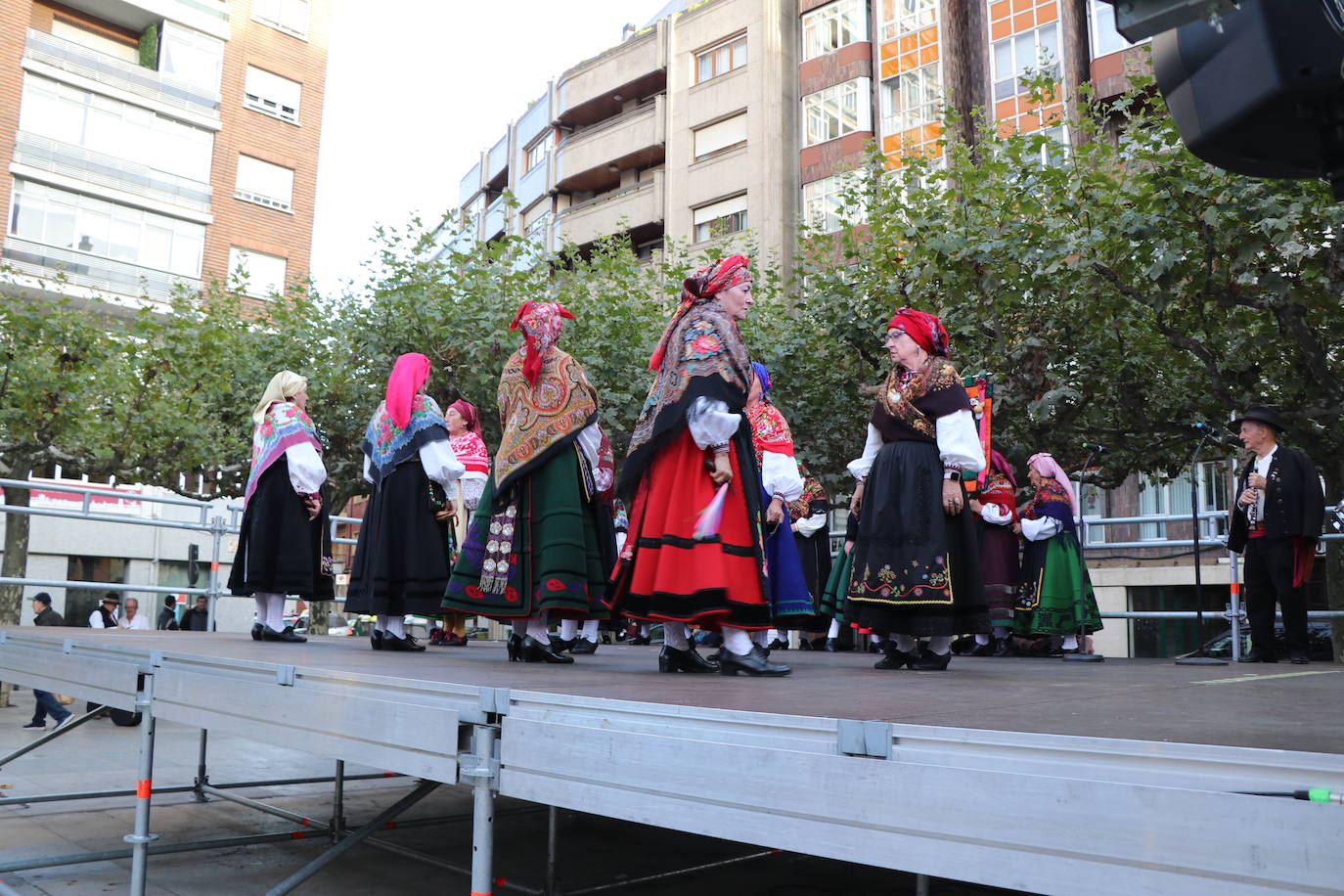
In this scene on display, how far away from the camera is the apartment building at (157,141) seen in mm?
28047

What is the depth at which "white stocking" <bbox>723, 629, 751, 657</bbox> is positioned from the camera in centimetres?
488

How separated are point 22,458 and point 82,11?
1765 cm

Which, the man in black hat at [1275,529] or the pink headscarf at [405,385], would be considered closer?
the pink headscarf at [405,385]

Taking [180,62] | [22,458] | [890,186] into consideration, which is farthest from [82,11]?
[890,186]

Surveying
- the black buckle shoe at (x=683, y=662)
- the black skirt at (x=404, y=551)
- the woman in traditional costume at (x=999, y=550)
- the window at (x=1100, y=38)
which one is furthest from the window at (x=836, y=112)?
the black buckle shoe at (x=683, y=662)

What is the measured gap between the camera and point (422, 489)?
730 cm

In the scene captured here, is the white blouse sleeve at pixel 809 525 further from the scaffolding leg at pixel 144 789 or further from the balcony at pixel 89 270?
the balcony at pixel 89 270

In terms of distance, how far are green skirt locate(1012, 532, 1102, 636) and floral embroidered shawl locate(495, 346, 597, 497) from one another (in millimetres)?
5449

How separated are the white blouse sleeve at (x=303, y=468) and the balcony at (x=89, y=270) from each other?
21.4 metres

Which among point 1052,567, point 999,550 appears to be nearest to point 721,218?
point 999,550

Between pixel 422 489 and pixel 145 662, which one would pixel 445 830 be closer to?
pixel 422 489

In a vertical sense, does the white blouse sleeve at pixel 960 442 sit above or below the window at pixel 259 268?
below

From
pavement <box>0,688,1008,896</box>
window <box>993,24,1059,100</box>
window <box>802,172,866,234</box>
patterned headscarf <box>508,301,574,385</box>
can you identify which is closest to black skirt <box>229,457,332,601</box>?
pavement <box>0,688,1008,896</box>

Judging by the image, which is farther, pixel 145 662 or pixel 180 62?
pixel 180 62
